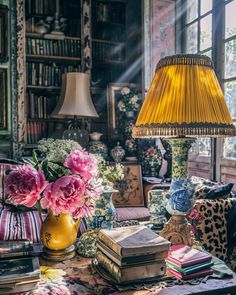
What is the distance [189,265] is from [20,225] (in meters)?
1.29

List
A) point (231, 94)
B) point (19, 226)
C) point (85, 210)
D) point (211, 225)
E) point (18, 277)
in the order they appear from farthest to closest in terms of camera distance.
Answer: point (231, 94) < point (19, 226) < point (211, 225) < point (85, 210) < point (18, 277)

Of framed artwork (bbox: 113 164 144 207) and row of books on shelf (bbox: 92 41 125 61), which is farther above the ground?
row of books on shelf (bbox: 92 41 125 61)

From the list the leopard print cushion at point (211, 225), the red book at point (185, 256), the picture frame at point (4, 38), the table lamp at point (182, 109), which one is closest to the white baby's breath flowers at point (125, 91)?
the picture frame at point (4, 38)

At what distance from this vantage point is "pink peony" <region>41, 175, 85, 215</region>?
3.71ft

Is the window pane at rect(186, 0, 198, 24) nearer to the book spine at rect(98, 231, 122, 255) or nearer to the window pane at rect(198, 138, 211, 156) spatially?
the window pane at rect(198, 138, 211, 156)

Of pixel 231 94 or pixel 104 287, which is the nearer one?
pixel 104 287

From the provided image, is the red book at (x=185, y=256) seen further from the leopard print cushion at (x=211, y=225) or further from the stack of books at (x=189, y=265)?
the leopard print cushion at (x=211, y=225)

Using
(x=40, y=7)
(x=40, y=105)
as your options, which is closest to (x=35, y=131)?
(x=40, y=105)

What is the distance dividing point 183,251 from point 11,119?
258 cm

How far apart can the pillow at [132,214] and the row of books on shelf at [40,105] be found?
4.43 feet

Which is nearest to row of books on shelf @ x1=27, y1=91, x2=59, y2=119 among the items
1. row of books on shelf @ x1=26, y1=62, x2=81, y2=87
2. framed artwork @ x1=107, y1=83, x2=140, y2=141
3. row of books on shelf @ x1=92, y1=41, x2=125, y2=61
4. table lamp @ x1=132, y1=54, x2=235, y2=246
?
row of books on shelf @ x1=26, y1=62, x2=81, y2=87

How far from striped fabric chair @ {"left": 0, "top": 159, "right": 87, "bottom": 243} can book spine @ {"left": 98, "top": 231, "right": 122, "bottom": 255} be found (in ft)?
2.92

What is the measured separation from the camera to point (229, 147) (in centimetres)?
321

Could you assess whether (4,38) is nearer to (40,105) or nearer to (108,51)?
(40,105)
